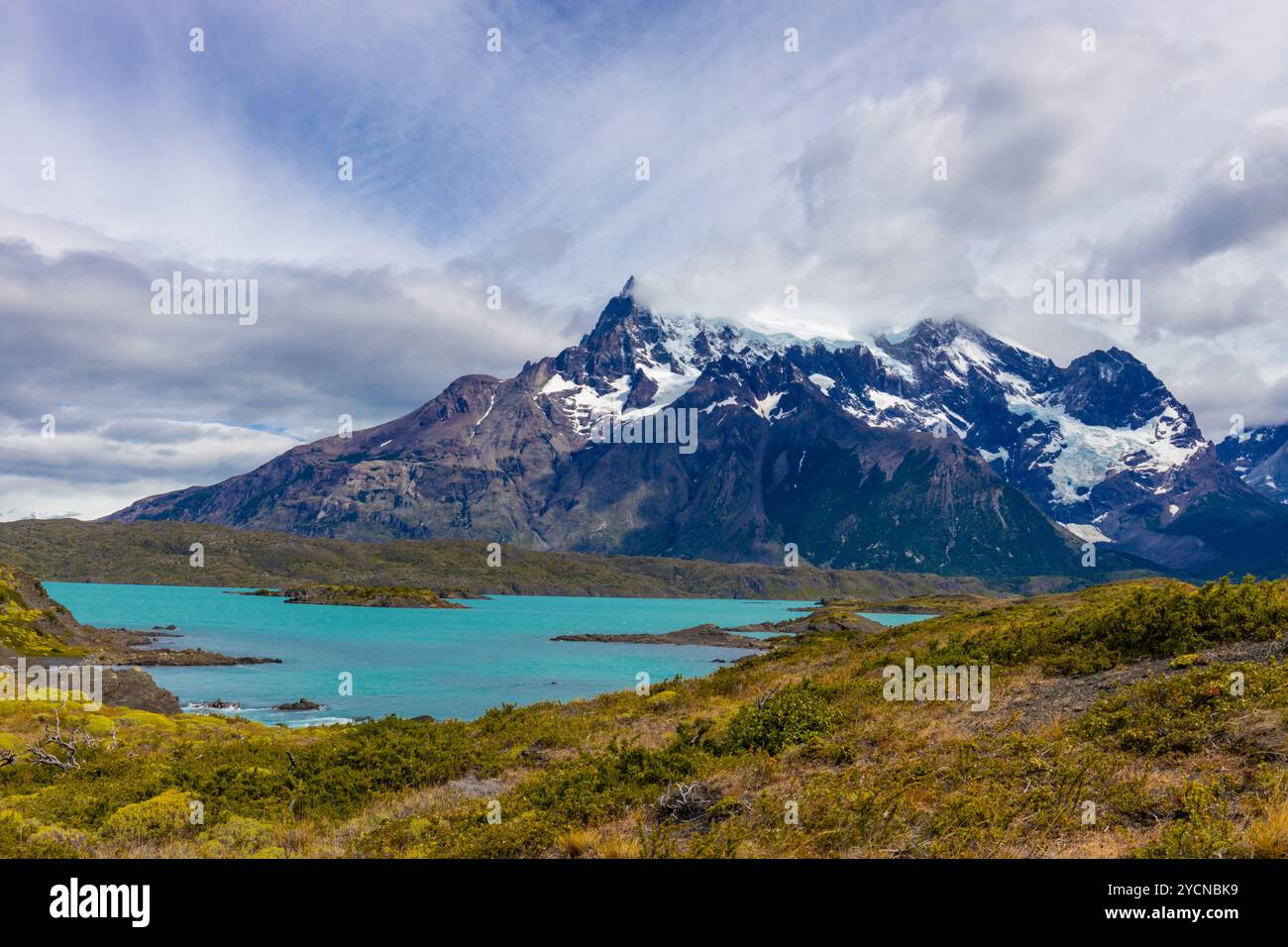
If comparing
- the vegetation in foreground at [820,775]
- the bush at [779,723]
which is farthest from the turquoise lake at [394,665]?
the bush at [779,723]

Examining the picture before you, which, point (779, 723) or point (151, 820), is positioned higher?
point (779, 723)

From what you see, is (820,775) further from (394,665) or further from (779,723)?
(394,665)

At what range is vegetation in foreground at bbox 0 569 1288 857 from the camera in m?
12.8

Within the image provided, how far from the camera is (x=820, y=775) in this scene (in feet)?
56.1

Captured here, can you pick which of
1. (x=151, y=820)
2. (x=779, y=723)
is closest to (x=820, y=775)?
(x=779, y=723)

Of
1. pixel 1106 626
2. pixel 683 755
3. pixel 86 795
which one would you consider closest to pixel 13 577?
pixel 86 795

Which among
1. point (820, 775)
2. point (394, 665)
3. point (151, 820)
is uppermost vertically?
point (820, 775)

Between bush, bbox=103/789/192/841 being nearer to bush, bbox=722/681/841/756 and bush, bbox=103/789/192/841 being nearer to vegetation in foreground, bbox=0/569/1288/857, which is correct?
vegetation in foreground, bbox=0/569/1288/857

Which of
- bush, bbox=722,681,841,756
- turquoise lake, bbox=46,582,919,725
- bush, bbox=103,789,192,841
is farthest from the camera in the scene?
turquoise lake, bbox=46,582,919,725

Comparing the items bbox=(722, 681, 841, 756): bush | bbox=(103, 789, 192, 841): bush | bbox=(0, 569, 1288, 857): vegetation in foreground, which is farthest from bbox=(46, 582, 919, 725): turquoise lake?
bbox=(103, 789, 192, 841): bush

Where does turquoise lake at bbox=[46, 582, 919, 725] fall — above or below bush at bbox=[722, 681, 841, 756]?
below

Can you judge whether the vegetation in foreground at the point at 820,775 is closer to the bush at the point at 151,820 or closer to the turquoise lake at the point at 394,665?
the bush at the point at 151,820

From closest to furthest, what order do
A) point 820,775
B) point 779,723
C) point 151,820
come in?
point 820,775, point 151,820, point 779,723
